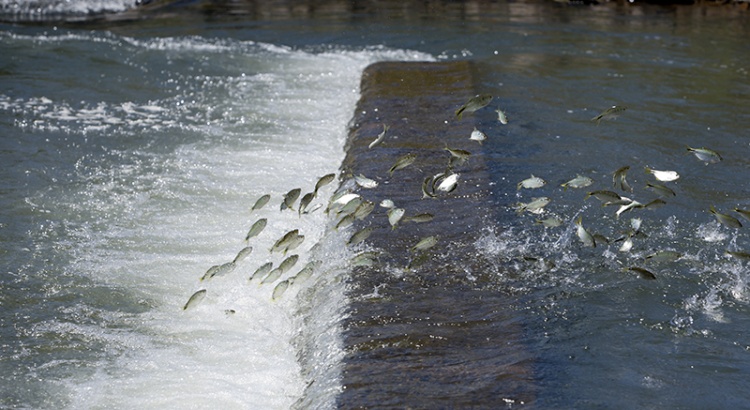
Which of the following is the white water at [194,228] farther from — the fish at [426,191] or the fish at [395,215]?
the fish at [426,191]

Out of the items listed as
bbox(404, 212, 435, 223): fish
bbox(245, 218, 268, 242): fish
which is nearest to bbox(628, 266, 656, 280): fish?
bbox(404, 212, 435, 223): fish

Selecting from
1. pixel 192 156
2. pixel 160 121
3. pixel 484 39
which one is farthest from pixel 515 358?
pixel 484 39

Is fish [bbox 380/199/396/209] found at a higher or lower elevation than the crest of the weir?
higher

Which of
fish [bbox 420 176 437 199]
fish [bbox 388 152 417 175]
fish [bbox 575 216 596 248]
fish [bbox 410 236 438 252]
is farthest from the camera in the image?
fish [bbox 388 152 417 175]

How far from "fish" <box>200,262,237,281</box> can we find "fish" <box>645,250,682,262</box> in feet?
7.34

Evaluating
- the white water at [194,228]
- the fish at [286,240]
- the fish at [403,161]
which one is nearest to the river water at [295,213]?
the white water at [194,228]

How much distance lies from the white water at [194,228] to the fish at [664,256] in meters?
1.69

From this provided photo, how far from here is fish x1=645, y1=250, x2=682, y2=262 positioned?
5.50m

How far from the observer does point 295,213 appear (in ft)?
23.4

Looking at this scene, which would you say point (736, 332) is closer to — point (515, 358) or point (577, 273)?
point (577, 273)

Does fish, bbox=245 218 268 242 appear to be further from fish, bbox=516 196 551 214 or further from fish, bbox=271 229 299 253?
fish, bbox=516 196 551 214

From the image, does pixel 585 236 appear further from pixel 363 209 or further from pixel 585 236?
pixel 363 209

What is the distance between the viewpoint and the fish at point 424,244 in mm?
5454

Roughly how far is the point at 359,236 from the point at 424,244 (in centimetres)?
37
